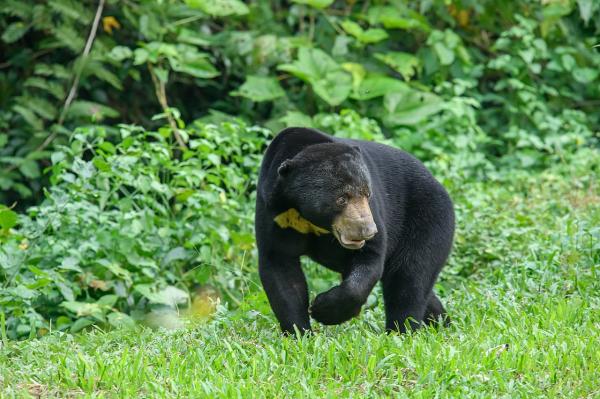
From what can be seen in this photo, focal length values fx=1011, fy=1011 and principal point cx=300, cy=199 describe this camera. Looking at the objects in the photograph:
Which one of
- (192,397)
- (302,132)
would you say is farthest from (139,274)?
(192,397)

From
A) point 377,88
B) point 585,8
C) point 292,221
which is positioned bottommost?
point 377,88

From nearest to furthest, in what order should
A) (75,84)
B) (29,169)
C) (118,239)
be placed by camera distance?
(118,239), (29,169), (75,84)

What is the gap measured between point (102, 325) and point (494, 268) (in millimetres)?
2812

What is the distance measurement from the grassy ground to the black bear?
0.69 feet

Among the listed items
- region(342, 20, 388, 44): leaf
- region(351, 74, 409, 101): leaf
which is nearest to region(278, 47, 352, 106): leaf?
region(351, 74, 409, 101): leaf

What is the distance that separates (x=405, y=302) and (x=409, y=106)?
5279 millimetres

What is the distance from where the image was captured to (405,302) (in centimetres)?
574

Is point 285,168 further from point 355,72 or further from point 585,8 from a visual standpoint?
point 585,8

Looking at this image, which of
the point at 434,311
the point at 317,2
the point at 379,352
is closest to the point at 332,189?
the point at 379,352

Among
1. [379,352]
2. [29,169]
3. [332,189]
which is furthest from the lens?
[29,169]

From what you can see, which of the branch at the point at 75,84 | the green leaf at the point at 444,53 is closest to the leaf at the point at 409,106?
the green leaf at the point at 444,53

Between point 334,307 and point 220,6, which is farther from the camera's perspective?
point 220,6

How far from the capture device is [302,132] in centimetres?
559

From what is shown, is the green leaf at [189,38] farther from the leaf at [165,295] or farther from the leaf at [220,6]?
the leaf at [165,295]
